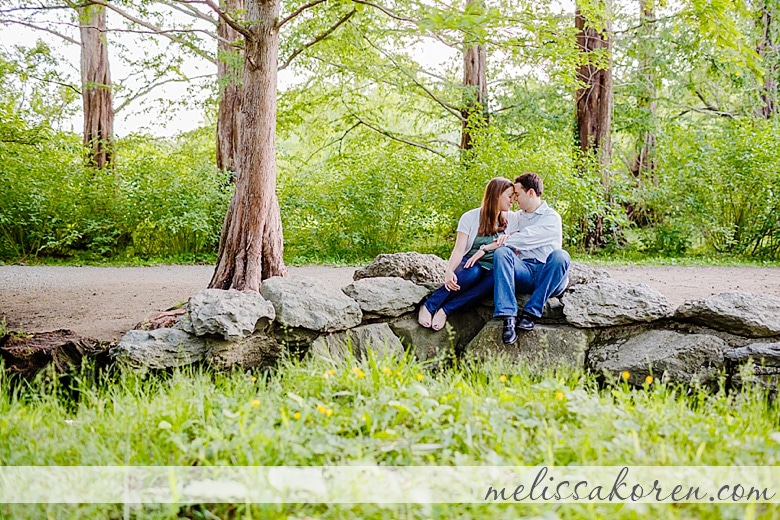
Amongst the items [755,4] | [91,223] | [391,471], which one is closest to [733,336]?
[391,471]

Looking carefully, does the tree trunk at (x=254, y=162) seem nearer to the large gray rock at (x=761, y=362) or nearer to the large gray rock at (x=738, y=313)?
the large gray rock at (x=738, y=313)

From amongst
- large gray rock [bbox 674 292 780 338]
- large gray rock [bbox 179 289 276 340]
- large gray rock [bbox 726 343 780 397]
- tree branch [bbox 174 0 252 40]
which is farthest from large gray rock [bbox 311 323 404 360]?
tree branch [bbox 174 0 252 40]

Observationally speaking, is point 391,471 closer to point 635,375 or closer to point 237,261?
point 635,375

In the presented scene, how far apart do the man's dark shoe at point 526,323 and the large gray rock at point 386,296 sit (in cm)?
81

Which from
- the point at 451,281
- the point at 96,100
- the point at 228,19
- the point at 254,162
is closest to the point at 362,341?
the point at 451,281

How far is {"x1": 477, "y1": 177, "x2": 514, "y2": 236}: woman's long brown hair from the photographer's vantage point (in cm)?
499

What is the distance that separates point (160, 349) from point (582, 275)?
3324 mm

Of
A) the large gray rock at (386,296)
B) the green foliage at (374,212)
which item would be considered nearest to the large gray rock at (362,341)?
the large gray rock at (386,296)

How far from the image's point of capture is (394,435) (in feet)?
8.80

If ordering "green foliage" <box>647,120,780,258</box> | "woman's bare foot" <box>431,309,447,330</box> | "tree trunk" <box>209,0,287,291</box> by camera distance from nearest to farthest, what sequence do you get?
1. "woman's bare foot" <box>431,309,447,330</box>
2. "tree trunk" <box>209,0,287,291</box>
3. "green foliage" <box>647,120,780,258</box>

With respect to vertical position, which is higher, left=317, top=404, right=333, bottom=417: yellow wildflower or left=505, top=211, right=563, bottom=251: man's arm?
left=505, top=211, right=563, bottom=251: man's arm

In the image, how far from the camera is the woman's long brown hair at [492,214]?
197 inches

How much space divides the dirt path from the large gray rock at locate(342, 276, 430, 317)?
292mm

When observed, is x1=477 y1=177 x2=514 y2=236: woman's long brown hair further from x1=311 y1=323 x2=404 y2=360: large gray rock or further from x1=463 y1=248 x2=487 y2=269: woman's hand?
x1=311 y1=323 x2=404 y2=360: large gray rock
